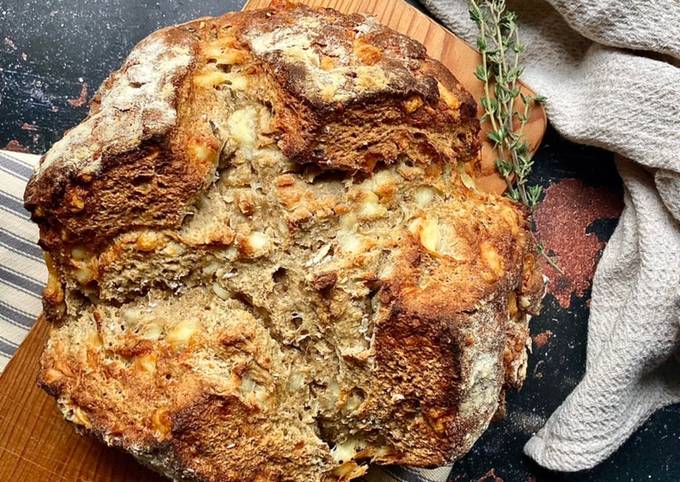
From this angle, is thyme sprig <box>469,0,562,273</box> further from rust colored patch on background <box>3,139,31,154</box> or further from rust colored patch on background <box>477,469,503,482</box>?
rust colored patch on background <box>3,139,31,154</box>

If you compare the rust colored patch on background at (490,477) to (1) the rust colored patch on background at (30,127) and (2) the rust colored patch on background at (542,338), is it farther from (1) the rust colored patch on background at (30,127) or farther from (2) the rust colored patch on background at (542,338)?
(1) the rust colored patch on background at (30,127)

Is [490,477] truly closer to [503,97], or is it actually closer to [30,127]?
[503,97]

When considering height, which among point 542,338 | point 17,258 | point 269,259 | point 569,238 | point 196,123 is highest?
point 196,123

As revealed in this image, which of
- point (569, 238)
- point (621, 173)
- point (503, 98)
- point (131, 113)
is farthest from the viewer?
point (569, 238)

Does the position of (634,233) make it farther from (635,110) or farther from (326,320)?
(326,320)

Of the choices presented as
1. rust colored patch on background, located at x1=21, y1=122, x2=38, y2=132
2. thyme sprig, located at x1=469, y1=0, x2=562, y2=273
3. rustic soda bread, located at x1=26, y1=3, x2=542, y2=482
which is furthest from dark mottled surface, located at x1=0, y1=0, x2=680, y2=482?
rustic soda bread, located at x1=26, y1=3, x2=542, y2=482

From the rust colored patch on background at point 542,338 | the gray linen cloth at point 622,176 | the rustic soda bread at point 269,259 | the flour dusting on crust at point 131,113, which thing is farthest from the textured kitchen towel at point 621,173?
the flour dusting on crust at point 131,113

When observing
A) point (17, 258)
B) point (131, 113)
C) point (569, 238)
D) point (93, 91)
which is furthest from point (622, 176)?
point (17, 258)

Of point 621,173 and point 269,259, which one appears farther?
point 621,173
